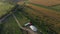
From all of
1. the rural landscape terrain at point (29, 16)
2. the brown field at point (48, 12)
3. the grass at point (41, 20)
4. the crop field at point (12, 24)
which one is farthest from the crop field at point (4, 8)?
the brown field at point (48, 12)

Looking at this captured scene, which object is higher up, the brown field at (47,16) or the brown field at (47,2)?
the brown field at (47,2)

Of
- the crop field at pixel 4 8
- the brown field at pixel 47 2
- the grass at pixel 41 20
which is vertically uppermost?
the crop field at pixel 4 8

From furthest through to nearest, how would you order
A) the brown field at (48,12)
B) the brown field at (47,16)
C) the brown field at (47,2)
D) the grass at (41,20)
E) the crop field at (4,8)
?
1. the brown field at (47,2)
2. the crop field at (4,8)
3. the brown field at (48,12)
4. the brown field at (47,16)
5. the grass at (41,20)

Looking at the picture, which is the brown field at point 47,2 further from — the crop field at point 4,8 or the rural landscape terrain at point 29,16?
the crop field at point 4,8

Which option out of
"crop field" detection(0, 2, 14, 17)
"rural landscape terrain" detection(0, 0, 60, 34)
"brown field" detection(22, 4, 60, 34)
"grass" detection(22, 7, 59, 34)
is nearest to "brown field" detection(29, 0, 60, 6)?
"rural landscape terrain" detection(0, 0, 60, 34)

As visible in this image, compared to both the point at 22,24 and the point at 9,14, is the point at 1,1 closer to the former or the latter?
the point at 9,14

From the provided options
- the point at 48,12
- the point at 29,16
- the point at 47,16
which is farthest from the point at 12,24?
the point at 48,12

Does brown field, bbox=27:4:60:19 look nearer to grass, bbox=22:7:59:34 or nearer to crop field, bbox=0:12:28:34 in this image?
grass, bbox=22:7:59:34

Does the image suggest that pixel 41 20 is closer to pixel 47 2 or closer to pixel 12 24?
pixel 12 24

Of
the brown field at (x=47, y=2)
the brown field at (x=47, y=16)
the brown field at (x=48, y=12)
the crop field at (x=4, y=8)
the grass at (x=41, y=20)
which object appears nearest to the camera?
the grass at (x=41, y=20)
